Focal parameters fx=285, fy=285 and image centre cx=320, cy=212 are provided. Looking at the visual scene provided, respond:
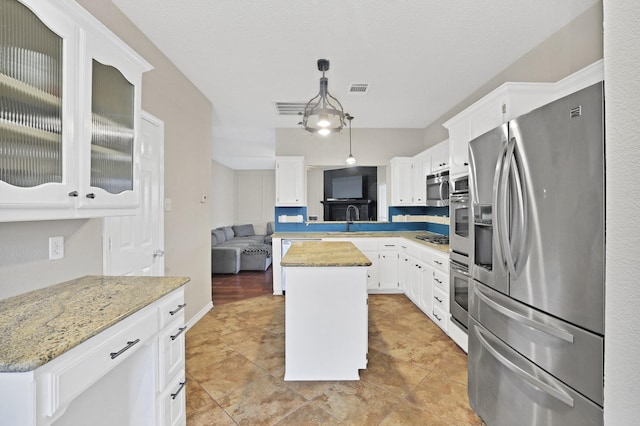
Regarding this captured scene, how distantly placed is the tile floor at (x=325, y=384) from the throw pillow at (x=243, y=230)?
483 centimetres

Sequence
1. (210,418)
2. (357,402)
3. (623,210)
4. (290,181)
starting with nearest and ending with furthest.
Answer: (623,210) < (210,418) < (357,402) < (290,181)

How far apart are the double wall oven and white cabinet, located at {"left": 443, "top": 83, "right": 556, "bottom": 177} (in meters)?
0.26

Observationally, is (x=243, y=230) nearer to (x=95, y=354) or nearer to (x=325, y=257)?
(x=325, y=257)

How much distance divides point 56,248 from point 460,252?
2843 millimetres

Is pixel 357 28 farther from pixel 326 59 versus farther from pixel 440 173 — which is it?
pixel 440 173

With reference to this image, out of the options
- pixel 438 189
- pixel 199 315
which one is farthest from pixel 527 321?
pixel 199 315

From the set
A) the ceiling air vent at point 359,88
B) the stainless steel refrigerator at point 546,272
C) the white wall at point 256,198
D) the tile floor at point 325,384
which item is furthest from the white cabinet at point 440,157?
the white wall at point 256,198

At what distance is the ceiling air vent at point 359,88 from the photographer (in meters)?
3.27

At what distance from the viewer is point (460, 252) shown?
2523 millimetres

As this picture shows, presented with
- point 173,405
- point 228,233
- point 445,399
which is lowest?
point 445,399

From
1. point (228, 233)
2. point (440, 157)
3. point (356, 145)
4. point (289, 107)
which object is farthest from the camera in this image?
point (228, 233)

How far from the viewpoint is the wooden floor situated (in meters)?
4.30

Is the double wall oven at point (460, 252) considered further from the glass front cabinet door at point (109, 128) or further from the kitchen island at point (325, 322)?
the glass front cabinet door at point (109, 128)

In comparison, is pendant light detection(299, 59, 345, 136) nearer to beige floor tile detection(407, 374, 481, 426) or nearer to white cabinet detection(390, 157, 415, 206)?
beige floor tile detection(407, 374, 481, 426)
